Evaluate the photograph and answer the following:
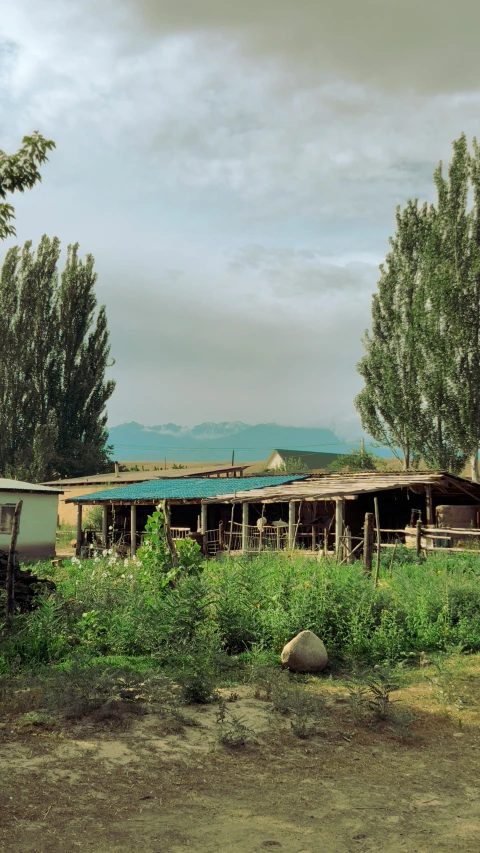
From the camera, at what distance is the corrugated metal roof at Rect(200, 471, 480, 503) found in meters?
20.7

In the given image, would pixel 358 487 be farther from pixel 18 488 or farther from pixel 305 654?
pixel 305 654

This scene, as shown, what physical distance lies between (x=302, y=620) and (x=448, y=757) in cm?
331

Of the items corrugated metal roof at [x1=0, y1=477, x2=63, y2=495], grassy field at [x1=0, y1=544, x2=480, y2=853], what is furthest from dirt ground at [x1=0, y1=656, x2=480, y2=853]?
corrugated metal roof at [x1=0, y1=477, x2=63, y2=495]

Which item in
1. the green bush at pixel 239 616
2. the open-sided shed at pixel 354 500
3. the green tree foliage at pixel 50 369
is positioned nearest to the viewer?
the green bush at pixel 239 616

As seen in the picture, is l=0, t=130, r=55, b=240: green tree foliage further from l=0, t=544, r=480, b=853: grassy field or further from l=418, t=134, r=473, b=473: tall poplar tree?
l=418, t=134, r=473, b=473: tall poplar tree

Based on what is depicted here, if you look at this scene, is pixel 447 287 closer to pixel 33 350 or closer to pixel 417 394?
pixel 417 394

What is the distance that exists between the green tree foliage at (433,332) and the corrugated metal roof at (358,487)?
519cm

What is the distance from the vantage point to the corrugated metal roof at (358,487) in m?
20.7

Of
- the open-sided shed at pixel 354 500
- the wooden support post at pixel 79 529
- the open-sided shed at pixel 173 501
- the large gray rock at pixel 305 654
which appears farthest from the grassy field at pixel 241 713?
the wooden support post at pixel 79 529

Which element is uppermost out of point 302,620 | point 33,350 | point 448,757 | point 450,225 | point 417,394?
point 450,225

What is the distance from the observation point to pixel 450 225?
1128 inches

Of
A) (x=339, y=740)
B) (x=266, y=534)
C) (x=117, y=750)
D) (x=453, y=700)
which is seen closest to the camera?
(x=117, y=750)

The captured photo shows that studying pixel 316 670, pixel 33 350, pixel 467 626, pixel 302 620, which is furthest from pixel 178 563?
pixel 33 350

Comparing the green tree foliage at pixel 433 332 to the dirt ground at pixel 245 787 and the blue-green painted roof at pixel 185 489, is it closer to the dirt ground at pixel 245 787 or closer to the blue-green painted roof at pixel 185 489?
the blue-green painted roof at pixel 185 489
